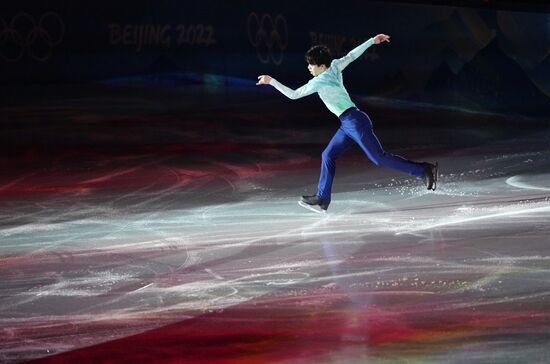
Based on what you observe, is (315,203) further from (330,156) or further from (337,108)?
(337,108)

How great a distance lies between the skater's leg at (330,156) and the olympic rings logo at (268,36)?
11.8 m

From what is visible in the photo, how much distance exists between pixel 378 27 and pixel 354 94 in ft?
4.77

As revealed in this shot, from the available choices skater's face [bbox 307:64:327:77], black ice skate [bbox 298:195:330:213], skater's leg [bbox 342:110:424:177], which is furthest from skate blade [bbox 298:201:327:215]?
skater's face [bbox 307:64:327:77]

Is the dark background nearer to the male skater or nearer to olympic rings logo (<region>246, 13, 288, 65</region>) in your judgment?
olympic rings logo (<region>246, 13, 288, 65</region>)

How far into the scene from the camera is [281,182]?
40.5 feet

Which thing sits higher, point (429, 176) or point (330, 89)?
point (330, 89)

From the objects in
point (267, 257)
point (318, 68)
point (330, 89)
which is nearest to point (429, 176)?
point (330, 89)

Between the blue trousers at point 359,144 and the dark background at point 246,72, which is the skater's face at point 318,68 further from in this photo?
the dark background at point 246,72

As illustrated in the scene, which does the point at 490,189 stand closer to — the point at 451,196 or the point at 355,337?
the point at 451,196

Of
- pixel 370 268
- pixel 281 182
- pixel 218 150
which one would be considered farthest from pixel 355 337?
pixel 218 150

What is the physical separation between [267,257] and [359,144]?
2018 mm

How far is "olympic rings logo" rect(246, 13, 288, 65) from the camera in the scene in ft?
70.4

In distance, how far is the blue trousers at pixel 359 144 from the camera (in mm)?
9531

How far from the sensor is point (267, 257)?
7992 millimetres
